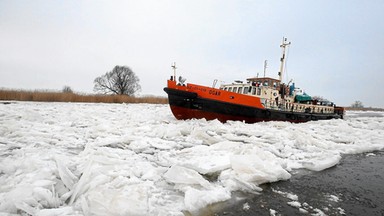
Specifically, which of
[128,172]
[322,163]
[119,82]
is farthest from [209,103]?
[119,82]

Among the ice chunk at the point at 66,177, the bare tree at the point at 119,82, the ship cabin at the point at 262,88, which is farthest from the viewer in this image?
the bare tree at the point at 119,82

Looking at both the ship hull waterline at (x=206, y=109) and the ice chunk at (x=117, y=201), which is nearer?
the ice chunk at (x=117, y=201)

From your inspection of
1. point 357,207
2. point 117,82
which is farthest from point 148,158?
point 117,82

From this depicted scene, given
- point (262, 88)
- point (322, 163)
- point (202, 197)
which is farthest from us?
point (262, 88)

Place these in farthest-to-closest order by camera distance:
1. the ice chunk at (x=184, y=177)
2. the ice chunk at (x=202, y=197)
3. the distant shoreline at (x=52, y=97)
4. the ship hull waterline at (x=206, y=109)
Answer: the distant shoreline at (x=52, y=97) → the ship hull waterline at (x=206, y=109) → the ice chunk at (x=184, y=177) → the ice chunk at (x=202, y=197)

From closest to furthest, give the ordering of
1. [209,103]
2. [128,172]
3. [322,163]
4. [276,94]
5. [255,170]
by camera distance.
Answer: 1. [128,172]
2. [255,170]
3. [322,163]
4. [209,103]
5. [276,94]

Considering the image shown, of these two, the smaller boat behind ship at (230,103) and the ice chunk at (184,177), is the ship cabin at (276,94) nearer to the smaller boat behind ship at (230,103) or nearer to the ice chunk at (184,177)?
the smaller boat behind ship at (230,103)

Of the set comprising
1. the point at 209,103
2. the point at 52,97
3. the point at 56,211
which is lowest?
the point at 56,211

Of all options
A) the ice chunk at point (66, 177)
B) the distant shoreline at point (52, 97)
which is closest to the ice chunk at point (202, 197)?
the ice chunk at point (66, 177)

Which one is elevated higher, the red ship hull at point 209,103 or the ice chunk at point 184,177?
the red ship hull at point 209,103

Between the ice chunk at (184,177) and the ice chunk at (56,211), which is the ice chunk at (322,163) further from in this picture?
the ice chunk at (56,211)

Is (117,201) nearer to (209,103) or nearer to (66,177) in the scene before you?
(66,177)

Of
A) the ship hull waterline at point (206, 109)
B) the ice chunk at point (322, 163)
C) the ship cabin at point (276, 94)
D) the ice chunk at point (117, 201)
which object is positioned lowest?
the ice chunk at point (117, 201)

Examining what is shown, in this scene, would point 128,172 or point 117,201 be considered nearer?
point 117,201
